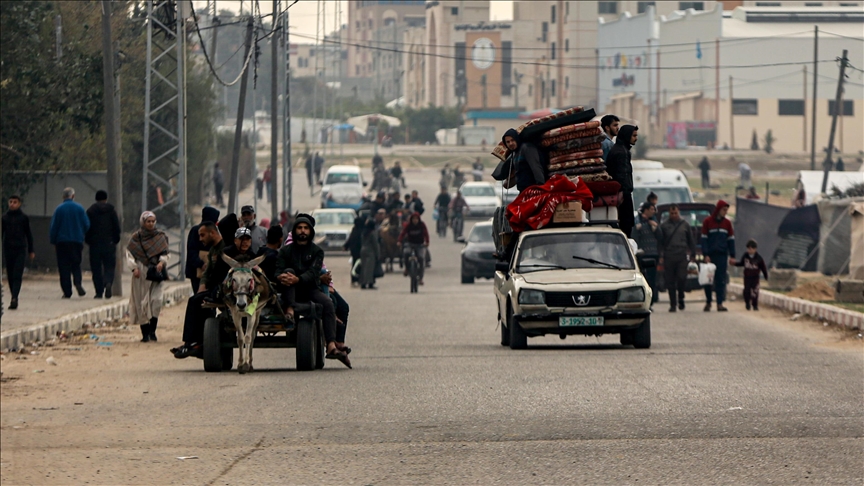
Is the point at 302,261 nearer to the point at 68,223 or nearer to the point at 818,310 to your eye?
the point at 68,223

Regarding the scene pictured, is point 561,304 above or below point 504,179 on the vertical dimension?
below

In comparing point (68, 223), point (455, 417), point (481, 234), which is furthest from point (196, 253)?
point (481, 234)

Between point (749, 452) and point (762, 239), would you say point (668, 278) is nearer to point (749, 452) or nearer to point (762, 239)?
point (762, 239)

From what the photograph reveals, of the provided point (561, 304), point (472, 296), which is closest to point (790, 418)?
point (561, 304)

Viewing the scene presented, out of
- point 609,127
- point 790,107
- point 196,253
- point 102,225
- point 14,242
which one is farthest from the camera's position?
point 790,107

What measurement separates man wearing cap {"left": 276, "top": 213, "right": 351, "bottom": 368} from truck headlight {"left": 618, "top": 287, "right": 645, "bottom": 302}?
357cm

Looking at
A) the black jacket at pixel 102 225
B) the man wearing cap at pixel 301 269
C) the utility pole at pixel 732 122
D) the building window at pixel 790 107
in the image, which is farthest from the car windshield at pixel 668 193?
the building window at pixel 790 107

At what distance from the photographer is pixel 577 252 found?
1625 centimetres

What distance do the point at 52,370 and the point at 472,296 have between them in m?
13.6

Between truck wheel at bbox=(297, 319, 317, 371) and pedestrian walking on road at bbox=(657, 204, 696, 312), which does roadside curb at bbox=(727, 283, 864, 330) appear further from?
Answer: truck wheel at bbox=(297, 319, 317, 371)

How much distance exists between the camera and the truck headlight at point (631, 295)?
1544cm

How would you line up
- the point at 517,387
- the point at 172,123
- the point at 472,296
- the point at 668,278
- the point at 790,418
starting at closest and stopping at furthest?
1. the point at 790,418
2. the point at 517,387
3. the point at 668,278
4. the point at 472,296
5. the point at 172,123

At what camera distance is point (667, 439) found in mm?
9945

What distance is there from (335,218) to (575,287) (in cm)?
3015
